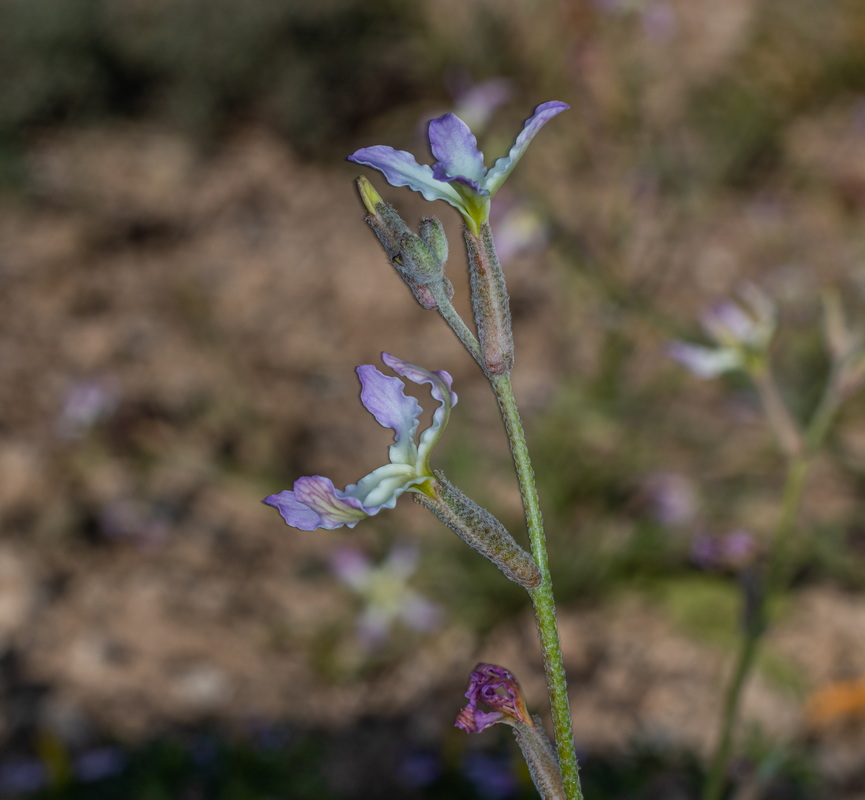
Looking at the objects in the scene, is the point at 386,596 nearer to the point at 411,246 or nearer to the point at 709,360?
the point at 709,360

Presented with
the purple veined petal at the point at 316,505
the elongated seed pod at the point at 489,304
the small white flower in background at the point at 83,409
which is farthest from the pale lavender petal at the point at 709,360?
the small white flower in background at the point at 83,409

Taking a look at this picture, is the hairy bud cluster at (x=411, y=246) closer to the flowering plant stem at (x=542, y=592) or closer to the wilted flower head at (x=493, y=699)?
the flowering plant stem at (x=542, y=592)

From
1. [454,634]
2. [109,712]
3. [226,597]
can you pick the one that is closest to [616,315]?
[454,634]

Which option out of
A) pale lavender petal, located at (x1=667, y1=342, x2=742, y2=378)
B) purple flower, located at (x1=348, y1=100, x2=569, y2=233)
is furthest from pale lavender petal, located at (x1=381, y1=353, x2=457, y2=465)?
pale lavender petal, located at (x1=667, y1=342, x2=742, y2=378)

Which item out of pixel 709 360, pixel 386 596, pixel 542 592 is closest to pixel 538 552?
pixel 542 592

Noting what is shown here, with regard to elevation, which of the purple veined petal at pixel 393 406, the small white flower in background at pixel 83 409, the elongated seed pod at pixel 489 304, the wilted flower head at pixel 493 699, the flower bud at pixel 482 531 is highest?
the small white flower in background at pixel 83 409

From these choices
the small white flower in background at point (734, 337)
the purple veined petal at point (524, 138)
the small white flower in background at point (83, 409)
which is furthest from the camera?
the small white flower in background at point (83, 409)
